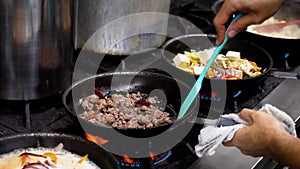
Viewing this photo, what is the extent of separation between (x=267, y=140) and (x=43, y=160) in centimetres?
55

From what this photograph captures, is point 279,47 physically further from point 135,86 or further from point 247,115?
point 247,115

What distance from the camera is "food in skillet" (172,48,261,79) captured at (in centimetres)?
177

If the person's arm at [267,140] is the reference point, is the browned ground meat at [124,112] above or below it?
below

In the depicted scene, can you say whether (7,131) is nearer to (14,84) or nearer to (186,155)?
(14,84)

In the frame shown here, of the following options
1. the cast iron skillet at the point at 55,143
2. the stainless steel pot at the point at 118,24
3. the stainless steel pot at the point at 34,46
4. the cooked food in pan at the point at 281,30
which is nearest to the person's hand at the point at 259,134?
the cast iron skillet at the point at 55,143

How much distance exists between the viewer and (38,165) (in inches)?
47.9

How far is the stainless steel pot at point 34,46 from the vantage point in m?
1.38

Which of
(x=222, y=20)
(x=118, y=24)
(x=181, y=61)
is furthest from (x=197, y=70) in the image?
(x=118, y=24)

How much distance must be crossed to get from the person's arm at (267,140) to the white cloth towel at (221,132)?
0.05 feet

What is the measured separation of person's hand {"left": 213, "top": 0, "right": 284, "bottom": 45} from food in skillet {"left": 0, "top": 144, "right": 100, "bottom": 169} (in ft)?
2.25

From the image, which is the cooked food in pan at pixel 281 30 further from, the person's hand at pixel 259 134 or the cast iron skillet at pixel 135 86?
the person's hand at pixel 259 134

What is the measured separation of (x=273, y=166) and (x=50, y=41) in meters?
0.79

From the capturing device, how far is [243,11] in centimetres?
169

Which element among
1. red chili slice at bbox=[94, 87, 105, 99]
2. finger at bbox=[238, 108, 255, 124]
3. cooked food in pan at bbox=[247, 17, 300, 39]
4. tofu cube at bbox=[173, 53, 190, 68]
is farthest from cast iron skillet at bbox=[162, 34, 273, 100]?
finger at bbox=[238, 108, 255, 124]
